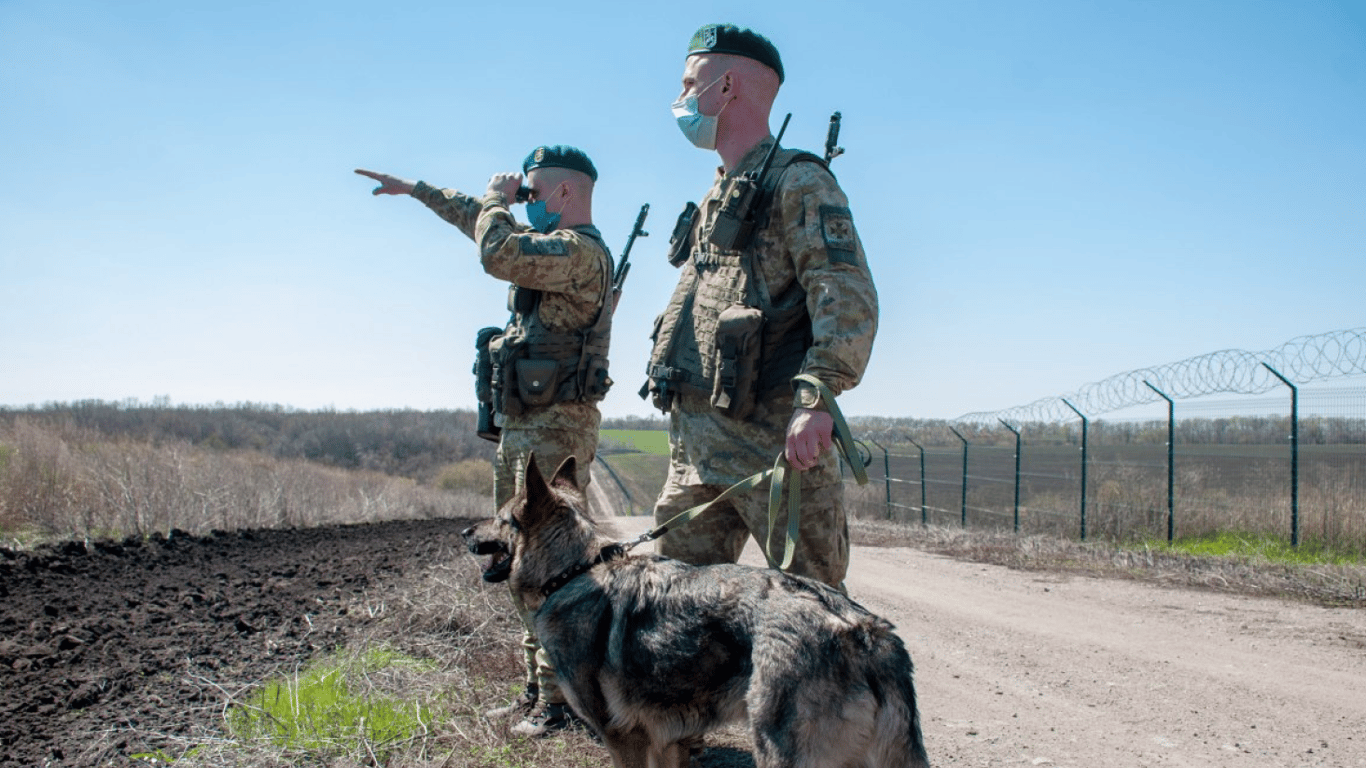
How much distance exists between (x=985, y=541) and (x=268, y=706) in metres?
11.8

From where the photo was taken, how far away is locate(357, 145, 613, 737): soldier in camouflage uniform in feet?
16.5

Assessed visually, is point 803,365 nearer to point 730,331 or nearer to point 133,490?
point 730,331

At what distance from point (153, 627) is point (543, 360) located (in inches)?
168

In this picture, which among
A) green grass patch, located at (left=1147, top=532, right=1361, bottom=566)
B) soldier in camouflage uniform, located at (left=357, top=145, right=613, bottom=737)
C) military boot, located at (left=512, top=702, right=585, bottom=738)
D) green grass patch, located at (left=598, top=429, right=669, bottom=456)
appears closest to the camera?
military boot, located at (left=512, top=702, right=585, bottom=738)

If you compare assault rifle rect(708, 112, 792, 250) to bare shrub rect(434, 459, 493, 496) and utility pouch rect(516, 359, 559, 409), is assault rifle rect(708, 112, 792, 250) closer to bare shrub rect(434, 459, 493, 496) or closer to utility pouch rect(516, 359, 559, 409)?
utility pouch rect(516, 359, 559, 409)

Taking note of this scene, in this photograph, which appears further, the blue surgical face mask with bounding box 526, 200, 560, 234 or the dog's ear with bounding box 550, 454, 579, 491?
the blue surgical face mask with bounding box 526, 200, 560, 234

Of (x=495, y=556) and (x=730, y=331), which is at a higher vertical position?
(x=730, y=331)

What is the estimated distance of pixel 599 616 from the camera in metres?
3.40

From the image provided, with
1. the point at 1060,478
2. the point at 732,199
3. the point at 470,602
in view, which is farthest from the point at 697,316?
the point at 1060,478

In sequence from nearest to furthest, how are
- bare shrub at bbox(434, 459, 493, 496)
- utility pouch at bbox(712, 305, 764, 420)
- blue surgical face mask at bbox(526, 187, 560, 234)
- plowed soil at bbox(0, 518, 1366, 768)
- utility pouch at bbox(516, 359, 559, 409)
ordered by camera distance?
utility pouch at bbox(712, 305, 764, 420), plowed soil at bbox(0, 518, 1366, 768), utility pouch at bbox(516, 359, 559, 409), blue surgical face mask at bbox(526, 187, 560, 234), bare shrub at bbox(434, 459, 493, 496)

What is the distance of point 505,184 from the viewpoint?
5320 mm

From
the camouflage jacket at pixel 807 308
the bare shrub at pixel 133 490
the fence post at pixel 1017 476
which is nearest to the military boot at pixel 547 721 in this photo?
the camouflage jacket at pixel 807 308

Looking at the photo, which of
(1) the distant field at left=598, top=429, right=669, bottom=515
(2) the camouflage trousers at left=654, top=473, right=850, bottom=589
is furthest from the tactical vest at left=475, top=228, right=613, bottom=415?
(1) the distant field at left=598, top=429, right=669, bottom=515

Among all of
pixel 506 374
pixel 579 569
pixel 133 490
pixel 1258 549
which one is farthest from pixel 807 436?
pixel 133 490
